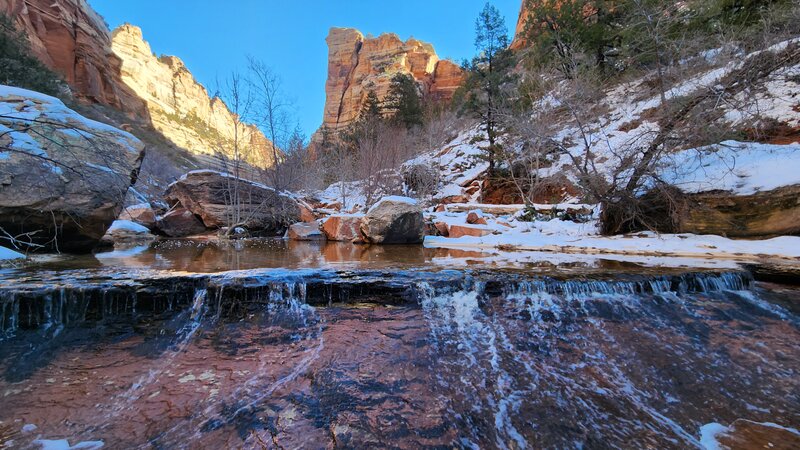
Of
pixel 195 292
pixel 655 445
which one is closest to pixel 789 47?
pixel 655 445

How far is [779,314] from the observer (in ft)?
11.9

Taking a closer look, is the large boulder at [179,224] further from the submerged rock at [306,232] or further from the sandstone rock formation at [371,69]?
the sandstone rock formation at [371,69]

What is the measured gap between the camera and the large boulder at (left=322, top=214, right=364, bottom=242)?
32.1ft

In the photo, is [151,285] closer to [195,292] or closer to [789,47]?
[195,292]

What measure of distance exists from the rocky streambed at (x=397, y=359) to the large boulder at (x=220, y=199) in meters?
7.16

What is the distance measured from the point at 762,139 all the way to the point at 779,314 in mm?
9117

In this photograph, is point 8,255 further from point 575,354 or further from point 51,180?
point 575,354

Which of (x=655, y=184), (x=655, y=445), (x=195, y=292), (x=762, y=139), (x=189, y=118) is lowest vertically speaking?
(x=655, y=445)

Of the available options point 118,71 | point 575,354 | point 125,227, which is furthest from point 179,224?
point 118,71

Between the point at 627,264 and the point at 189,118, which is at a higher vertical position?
the point at 189,118

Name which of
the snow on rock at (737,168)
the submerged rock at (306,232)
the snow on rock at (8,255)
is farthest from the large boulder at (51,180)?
the snow on rock at (737,168)

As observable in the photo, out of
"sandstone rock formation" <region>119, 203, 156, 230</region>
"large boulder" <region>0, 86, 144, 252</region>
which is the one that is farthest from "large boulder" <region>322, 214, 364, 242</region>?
"sandstone rock formation" <region>119, 203, 156, 230</region>

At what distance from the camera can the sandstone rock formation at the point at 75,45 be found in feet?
88.6

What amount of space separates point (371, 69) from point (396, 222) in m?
52.3
